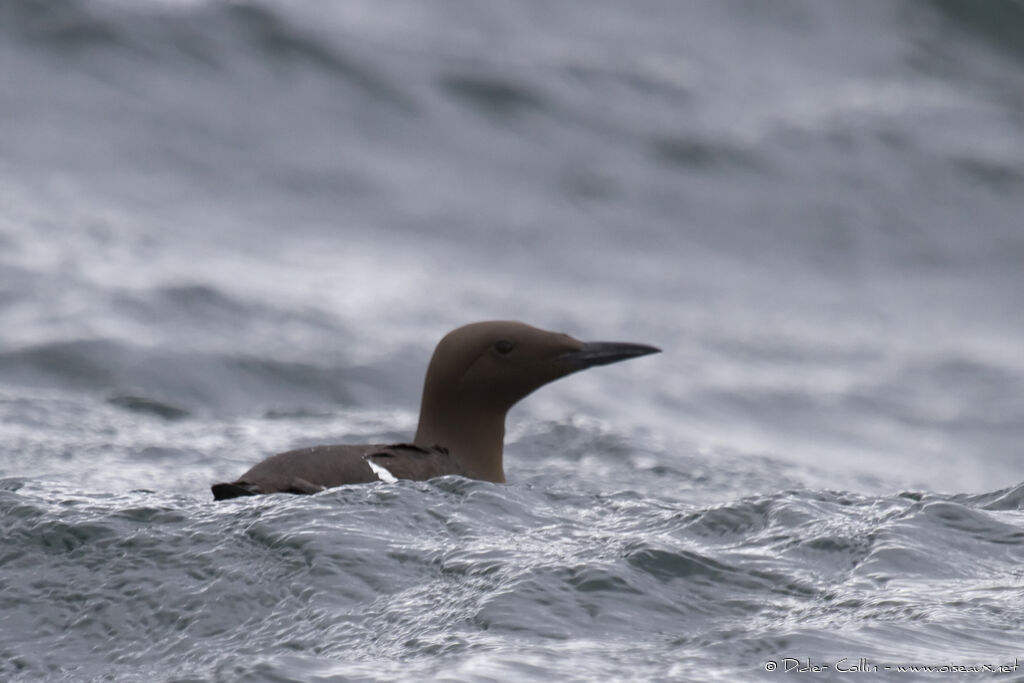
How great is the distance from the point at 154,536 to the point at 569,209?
820 centimetres

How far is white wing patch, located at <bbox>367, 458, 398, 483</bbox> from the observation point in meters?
5.29

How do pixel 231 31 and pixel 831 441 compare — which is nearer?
pixel 831 441

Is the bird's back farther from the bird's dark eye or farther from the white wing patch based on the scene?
the bird's dark eye

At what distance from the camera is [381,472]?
530cm

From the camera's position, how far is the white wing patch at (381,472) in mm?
5289

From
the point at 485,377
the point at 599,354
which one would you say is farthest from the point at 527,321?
the point at 485,377

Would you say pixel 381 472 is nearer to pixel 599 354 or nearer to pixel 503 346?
pixel 503 346

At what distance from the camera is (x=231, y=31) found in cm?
1360

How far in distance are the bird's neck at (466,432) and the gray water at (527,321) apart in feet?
1.51

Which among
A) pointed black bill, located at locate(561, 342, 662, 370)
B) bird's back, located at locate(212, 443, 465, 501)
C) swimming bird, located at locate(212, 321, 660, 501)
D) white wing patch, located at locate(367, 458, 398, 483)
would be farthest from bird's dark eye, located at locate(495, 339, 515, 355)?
white wing patch, located at locate(367, 458, 398, 483)

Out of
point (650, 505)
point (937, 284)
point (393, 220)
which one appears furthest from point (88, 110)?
point (650, 505)

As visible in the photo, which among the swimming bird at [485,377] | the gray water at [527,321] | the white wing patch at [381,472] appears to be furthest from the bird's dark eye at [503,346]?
the white wing patch at [381,472]

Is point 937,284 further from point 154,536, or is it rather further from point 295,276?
point 154,536

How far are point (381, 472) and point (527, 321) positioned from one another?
5.19 meters
